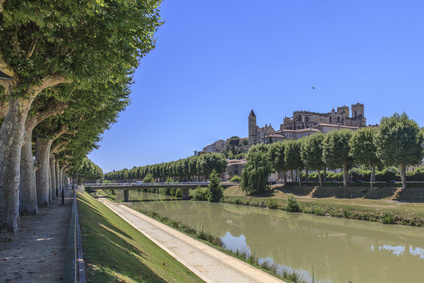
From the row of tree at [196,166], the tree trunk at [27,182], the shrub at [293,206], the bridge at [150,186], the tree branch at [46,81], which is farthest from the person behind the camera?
the row of tree at [196,166]

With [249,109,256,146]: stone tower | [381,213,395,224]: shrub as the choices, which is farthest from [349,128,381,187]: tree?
[249,109,256,146]: stone tower

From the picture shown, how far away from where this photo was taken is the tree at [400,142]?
131 feet

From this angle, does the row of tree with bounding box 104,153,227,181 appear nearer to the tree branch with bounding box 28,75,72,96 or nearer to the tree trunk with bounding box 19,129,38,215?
the tree trunk with bounding box 19,129,38,215

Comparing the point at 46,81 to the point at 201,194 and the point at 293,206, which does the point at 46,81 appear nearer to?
the point at 293,206

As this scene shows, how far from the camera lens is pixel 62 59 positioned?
1112cm

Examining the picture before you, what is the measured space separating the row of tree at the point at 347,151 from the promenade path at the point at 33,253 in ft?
136

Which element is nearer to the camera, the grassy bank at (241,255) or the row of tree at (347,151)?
the grassy bank at (241,255)

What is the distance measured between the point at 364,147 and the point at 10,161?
4691 centimetres

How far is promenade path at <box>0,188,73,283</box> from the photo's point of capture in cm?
696

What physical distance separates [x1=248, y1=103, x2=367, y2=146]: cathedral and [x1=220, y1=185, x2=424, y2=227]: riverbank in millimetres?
64028

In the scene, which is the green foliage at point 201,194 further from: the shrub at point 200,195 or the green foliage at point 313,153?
the green foliage at point 313,153

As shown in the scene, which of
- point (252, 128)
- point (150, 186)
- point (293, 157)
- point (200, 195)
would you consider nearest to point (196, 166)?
point (150, 186)

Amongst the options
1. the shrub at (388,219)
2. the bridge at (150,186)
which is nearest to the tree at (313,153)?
the shrub at (388,219)

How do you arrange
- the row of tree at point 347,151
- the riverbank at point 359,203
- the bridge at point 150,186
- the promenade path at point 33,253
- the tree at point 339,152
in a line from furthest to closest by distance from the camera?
the bridge at point 150,186 → the tree at point 339,152 → the row of tree at point 347,151 → the riverbank at point 359,203 → the promenade path at point 33,253
